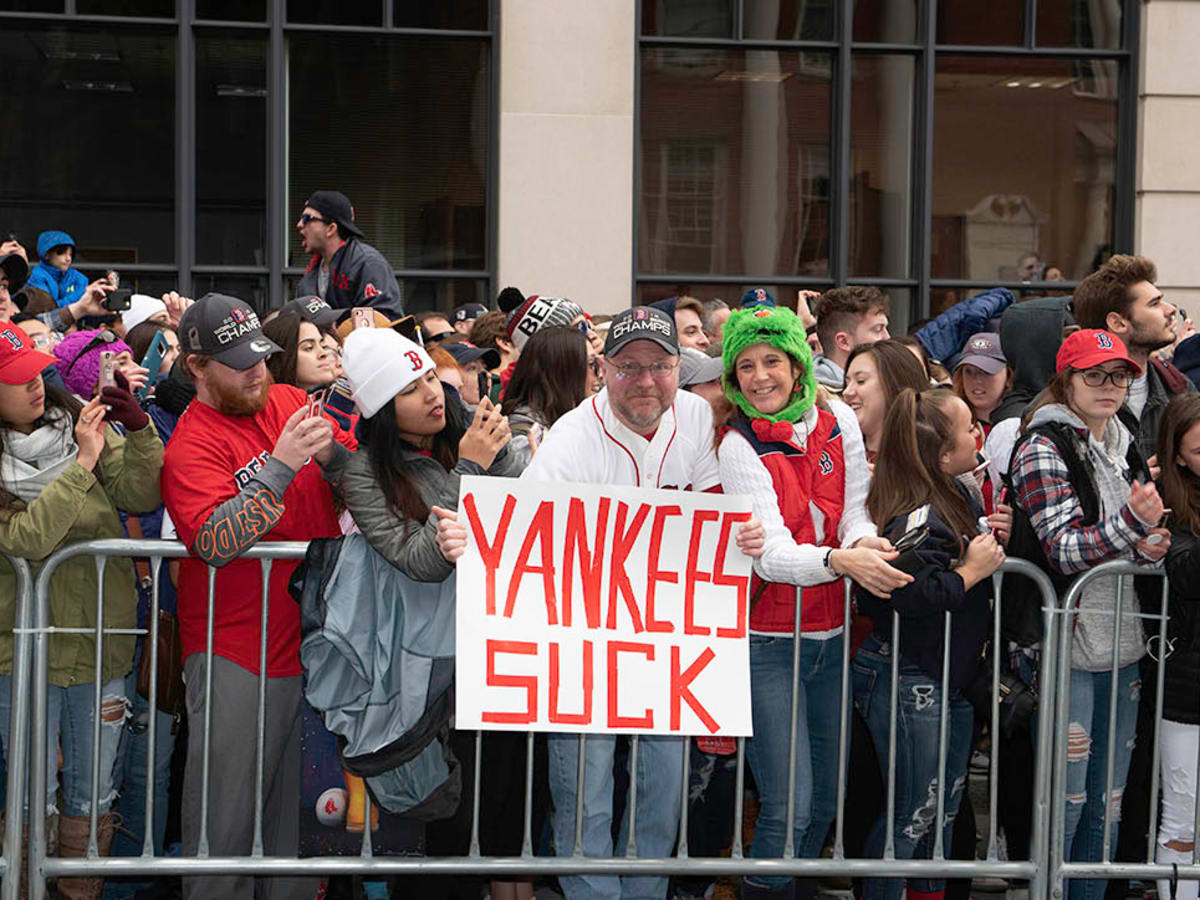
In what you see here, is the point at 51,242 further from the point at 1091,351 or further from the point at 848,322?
the point at 1091,351

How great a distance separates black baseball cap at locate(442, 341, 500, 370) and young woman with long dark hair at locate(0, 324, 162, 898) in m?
1.69

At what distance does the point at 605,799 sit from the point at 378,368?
1685mm

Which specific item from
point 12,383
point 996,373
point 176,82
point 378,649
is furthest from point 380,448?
point 176,82

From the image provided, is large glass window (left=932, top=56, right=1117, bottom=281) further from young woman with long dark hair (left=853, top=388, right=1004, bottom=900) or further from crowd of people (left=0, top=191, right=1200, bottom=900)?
young woman with long dark hair (left=853, top=388, right=1004, bottom=900)

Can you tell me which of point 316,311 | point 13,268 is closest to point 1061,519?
point 316,311

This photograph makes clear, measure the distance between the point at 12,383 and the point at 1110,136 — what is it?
34.6 ft

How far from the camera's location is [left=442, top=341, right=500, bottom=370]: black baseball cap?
22.6 ft

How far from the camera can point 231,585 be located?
5.45 meters

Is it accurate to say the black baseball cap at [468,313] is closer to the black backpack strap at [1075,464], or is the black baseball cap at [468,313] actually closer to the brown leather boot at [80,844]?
the brown leather boot at [80,844]

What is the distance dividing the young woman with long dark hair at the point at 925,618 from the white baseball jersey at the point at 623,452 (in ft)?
2.12

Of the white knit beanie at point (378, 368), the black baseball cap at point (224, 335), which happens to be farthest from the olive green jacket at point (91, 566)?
the white knit beanie at point (378, 368)

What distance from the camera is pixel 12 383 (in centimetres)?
550

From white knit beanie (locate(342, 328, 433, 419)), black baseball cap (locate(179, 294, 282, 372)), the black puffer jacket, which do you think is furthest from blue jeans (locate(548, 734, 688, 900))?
the black puffer jacket

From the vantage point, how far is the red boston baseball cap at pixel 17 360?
5.50m
